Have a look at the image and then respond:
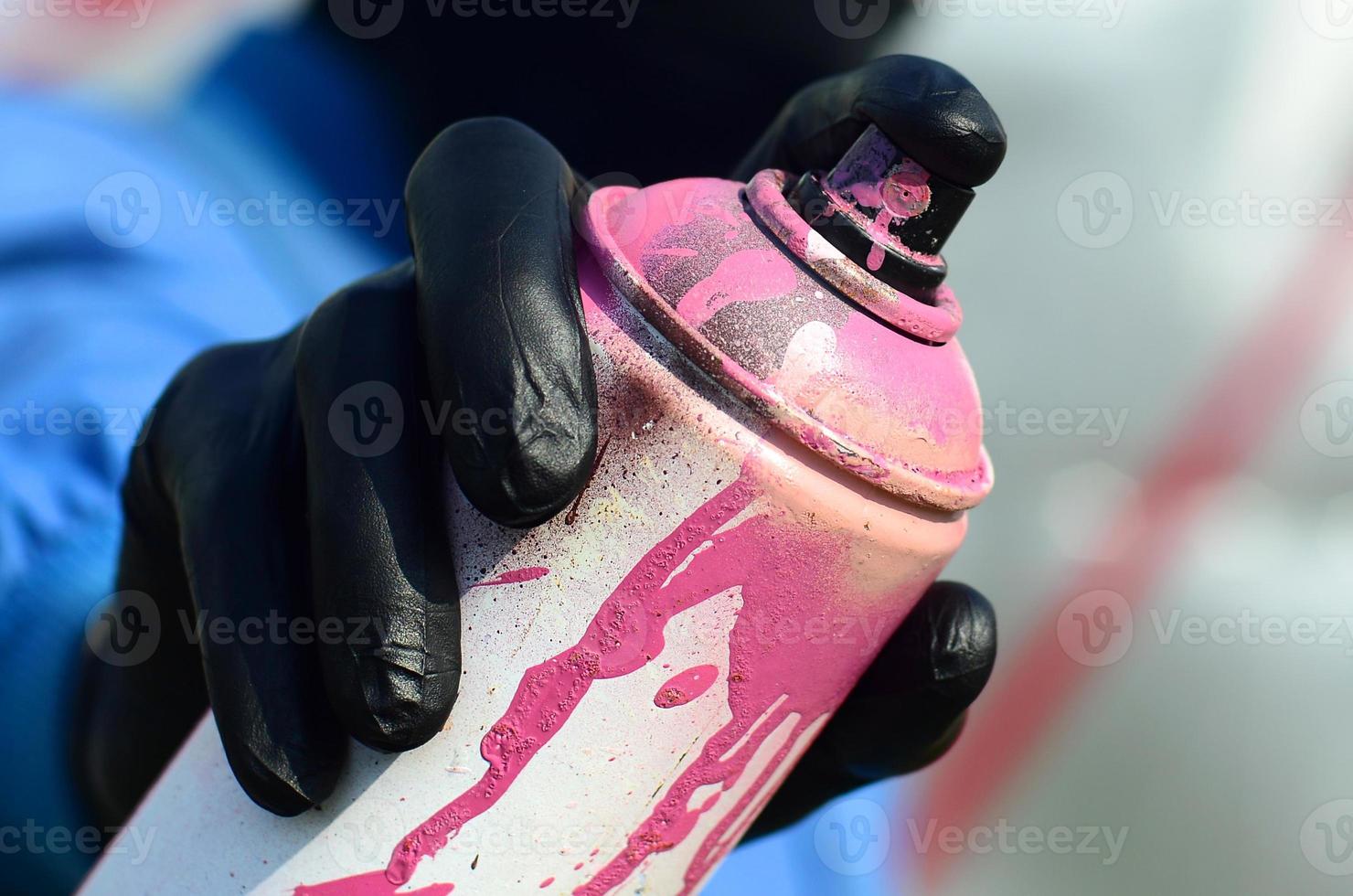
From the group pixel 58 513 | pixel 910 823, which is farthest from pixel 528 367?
pixel 910 823

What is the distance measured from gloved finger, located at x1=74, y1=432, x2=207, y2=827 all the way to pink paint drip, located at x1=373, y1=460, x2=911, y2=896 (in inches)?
17.0

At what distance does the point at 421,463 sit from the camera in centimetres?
49

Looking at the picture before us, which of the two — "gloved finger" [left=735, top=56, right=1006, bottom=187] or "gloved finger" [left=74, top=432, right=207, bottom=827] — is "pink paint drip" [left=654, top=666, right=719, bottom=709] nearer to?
"gloved finger" [left=735, top=56, right=1006, bottom=187]

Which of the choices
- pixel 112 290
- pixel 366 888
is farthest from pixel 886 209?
pixel 112 290

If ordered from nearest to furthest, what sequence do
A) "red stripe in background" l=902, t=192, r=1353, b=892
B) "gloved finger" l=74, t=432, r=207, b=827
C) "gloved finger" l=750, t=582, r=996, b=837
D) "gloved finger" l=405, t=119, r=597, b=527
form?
"gloved finger" l=405, t=119, r=597, b=527, "gloved finger" l=750, t=582, r=996, b=837, "gloved finger" l=74, t=432, r=207, b=827, "red stripe in background" l=902, t=192, r=1353, b=892

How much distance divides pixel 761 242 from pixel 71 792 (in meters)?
0.81

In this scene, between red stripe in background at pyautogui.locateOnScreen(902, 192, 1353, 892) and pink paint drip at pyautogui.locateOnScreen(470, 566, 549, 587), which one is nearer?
pink paint drip at pyautogui.locateOnScreen(470, 566, 549, 587)

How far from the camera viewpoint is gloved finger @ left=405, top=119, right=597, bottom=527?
429 millimetres

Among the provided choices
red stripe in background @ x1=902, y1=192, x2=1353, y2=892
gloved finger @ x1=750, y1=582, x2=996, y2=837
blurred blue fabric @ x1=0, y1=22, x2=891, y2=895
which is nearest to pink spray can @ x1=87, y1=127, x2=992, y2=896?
gloved finger @ x1=750, y1=582, x2=996, y2=837

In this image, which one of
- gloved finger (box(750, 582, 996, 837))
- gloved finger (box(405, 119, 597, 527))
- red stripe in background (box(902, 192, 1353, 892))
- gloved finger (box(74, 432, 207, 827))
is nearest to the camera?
gloved finger (box(405, 119, 597, 527))

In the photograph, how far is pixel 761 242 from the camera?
1.53ft

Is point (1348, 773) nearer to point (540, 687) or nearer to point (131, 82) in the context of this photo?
point (540, 687)

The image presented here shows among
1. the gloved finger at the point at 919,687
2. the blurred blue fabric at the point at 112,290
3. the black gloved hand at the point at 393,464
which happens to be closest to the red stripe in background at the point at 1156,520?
the blurred blue fabric at the point at 112,290

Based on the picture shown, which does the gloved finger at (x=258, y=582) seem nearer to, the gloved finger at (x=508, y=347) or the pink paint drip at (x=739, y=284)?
the gloved finger at (x=508, y=347)
